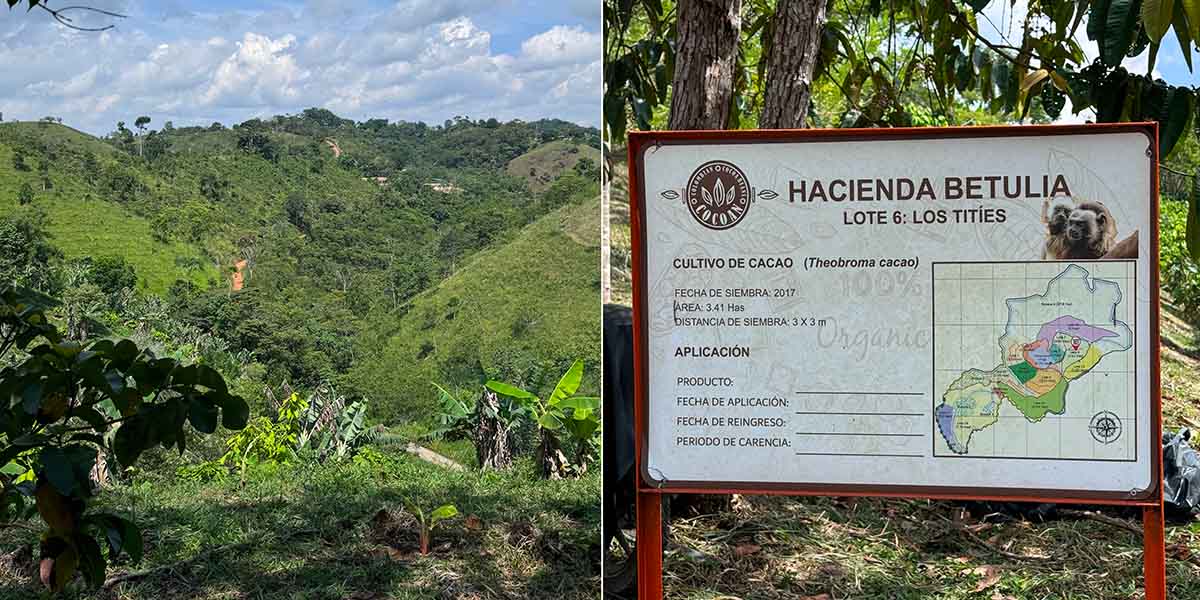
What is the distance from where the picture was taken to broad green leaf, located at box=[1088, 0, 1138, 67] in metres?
2.41

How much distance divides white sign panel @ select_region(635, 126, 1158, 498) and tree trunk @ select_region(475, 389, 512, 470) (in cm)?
253

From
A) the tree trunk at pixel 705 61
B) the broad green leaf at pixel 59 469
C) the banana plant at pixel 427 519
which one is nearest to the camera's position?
the broad green leaf at pixel 59 469

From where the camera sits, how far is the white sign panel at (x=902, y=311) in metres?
1.82

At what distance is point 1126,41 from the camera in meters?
2.42

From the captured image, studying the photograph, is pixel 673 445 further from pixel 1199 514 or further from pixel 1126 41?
pixel 1199 514

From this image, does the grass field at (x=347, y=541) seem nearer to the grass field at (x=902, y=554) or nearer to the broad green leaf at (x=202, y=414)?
the grass field at (x=902, y=554)

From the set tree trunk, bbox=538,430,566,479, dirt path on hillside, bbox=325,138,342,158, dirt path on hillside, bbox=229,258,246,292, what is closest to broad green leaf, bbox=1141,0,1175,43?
tree trunk, bbox=538,430,566,479

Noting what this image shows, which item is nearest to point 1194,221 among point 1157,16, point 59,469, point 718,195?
point 1157,16

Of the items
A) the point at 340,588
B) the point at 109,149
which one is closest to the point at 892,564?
the point at 340,588

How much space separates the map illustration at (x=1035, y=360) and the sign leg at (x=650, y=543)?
505mm

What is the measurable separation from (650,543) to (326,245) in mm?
5180

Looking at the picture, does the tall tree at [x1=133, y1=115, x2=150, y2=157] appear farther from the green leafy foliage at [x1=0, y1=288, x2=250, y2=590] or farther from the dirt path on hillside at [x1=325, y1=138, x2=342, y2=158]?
the green leafy foliage at [x1=0, y1=288, x2=250, y2=590]

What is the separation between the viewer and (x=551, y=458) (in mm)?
4164

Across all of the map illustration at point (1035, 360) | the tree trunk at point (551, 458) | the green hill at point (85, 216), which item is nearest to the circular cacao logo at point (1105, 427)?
the map illustration at point (1035, 360)
